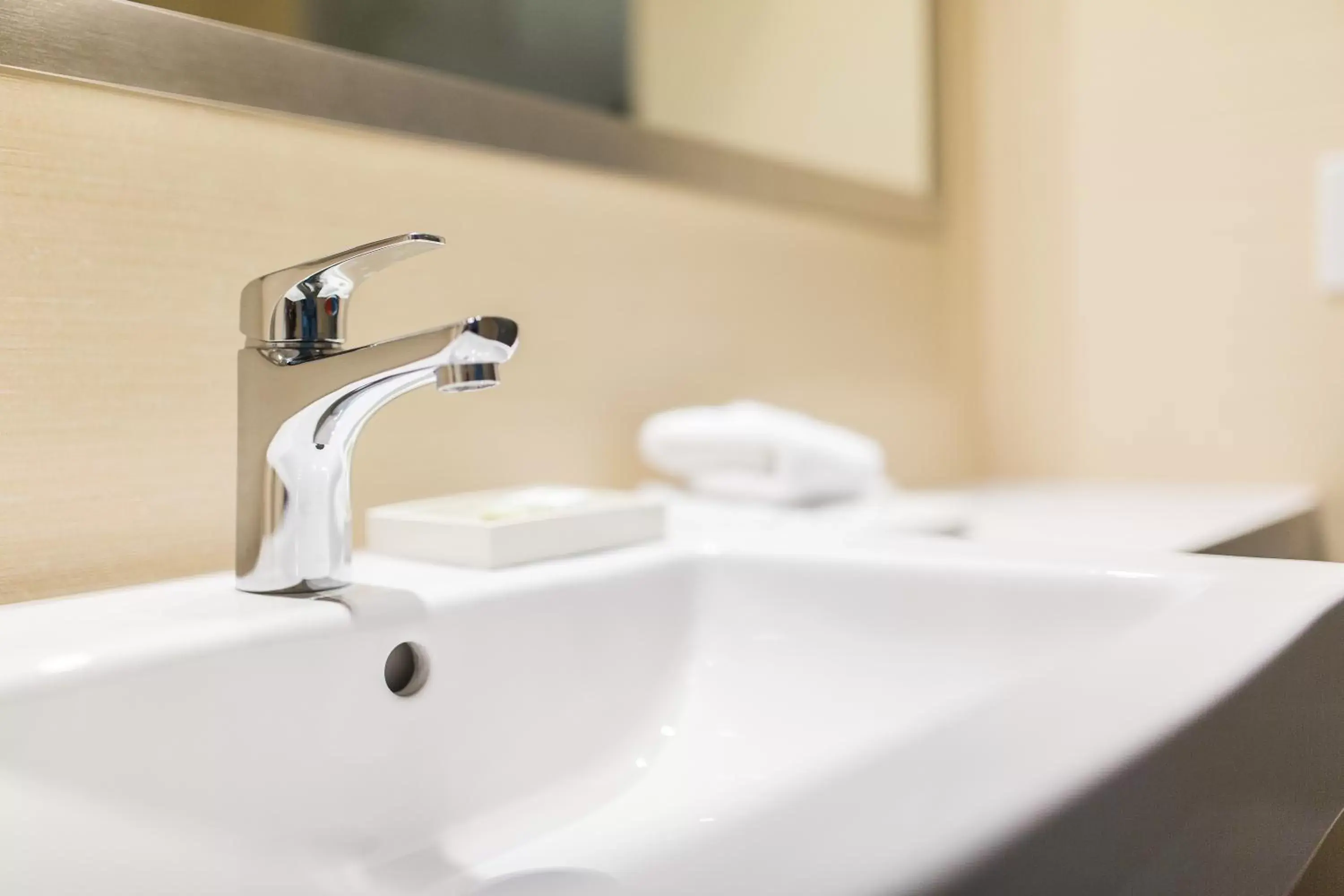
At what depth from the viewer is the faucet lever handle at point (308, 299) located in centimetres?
48

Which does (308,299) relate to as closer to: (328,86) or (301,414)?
(301,414)

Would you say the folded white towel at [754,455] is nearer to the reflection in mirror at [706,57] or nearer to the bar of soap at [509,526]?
the bar of soap at [509,526]

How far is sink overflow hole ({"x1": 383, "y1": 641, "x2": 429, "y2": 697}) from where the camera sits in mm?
502

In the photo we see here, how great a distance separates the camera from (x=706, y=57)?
96 centimetres

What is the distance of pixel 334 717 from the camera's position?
0.47 meters

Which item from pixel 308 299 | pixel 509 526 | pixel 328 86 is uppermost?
pixel 328 86

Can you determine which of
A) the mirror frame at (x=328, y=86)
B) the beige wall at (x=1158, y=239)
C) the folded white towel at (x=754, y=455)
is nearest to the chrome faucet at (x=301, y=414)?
the mirror frame at (x=328, y=86)

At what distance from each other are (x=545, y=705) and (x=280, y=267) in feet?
0.96

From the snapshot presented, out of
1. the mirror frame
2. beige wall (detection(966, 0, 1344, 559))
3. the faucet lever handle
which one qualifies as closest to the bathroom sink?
the faucet lever handle

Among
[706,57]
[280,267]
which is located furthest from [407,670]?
[706,57]

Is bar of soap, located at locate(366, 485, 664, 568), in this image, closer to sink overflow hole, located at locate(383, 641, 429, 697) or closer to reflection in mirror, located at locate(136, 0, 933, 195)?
sink overflow hole, located at locate(383, 641, 429, 697)

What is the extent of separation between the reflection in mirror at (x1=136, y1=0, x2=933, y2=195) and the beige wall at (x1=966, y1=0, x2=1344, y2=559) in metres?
0.12

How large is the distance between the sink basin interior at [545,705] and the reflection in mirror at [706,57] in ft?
1.21

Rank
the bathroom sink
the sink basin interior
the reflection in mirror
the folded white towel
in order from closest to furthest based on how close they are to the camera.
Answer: the bathroom sink
the sink basin interior
the reflection in mirror
the folded white towel
